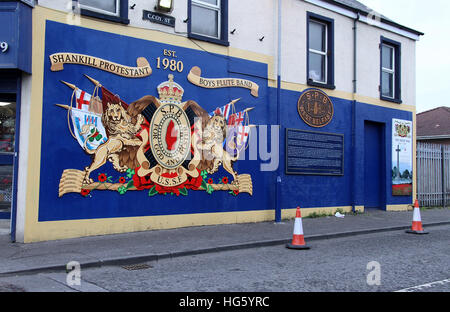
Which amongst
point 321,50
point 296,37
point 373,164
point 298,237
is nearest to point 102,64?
point 298,237

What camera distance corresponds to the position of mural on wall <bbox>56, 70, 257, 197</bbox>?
916 cm

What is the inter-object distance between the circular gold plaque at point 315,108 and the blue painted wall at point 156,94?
180 millimetres

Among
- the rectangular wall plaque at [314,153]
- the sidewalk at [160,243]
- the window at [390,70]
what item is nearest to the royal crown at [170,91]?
the sidewalk at [160,243]

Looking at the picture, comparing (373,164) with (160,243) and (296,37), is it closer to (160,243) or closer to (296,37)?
(296,37)

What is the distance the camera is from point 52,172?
28.6ft

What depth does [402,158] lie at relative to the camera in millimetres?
15719

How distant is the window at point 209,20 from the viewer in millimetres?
10984

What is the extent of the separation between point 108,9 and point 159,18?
3.73 ft

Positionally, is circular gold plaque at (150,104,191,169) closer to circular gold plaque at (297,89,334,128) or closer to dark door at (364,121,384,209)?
circular gold plaque at (297,89,334,128)

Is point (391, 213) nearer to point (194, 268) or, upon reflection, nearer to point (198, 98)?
point (198, 98)

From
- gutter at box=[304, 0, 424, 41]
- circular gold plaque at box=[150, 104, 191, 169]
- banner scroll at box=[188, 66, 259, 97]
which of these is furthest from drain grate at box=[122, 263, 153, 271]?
gutter at box=[304, 0, 424, 41]
